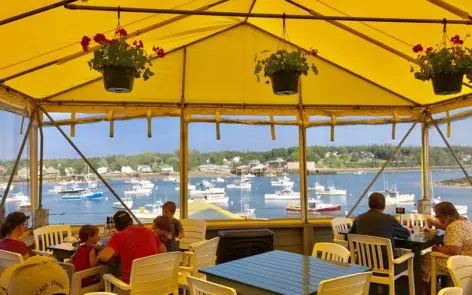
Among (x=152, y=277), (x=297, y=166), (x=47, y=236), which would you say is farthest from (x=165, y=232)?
(x=297, y=166)

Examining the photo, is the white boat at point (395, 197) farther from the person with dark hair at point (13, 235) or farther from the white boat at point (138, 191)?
the person with dark hair at point (13, 235)

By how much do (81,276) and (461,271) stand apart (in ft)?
9.81

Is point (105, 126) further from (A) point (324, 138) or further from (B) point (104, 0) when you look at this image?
(A) point (324, 138)

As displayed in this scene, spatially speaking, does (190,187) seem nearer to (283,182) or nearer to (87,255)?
(283,182)

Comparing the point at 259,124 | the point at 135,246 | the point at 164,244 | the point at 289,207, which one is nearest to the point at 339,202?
the point at 289,207

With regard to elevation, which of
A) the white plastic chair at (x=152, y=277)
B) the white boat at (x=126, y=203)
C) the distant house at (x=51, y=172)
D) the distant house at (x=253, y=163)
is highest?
the distant house at (x=253, y=163)

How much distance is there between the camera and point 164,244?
446cm

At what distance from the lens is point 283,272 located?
130 inches

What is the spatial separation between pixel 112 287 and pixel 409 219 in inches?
173

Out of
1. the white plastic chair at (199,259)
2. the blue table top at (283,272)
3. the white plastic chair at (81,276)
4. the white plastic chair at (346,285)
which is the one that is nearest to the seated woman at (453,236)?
the blue table top at (283,272)

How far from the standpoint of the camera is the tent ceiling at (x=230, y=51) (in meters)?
4.24

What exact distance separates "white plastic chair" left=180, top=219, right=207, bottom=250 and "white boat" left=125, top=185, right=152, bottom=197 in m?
1.16

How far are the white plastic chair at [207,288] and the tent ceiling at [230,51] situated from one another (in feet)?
8.02

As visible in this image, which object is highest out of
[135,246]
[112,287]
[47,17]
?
[47,17]
